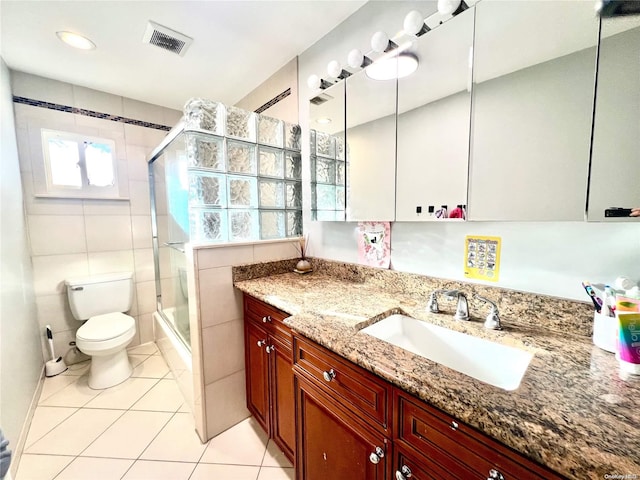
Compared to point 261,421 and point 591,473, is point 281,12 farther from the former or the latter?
point 261,421

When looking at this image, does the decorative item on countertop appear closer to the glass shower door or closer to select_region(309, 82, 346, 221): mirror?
select_region(309, 82, 346, 221): mirror

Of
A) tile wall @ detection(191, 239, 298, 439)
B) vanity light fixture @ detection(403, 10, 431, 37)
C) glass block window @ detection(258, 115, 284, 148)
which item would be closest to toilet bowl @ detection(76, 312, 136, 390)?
tile wall @ detection(191, 239, 298, 439)

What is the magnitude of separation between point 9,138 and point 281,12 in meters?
1.98

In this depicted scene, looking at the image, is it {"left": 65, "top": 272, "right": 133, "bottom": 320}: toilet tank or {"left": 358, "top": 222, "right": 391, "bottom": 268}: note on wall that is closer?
{"left": 358, "top": 222, "right": 391, "bottom": 268}: note on wall

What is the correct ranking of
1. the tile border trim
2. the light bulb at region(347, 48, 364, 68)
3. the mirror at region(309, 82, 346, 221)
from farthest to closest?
the tile border trim → the mirror at region(309, 82, 346, 221) → the light bulb at region(347, 48, 364, 68)

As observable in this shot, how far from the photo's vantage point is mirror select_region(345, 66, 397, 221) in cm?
121

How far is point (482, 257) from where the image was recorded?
101cm

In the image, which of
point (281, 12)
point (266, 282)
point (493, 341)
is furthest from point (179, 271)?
point (493, 341)

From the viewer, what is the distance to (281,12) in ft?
4.47

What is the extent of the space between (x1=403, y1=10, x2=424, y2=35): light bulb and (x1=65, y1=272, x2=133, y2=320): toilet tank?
2.69 meters

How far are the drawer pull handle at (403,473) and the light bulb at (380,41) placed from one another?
1504 millimetres

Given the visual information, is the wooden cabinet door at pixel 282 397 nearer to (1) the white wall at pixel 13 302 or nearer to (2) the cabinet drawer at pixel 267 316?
(2) the cabinet drawer at pixel 267 316

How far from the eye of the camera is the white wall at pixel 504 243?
0.77 metres

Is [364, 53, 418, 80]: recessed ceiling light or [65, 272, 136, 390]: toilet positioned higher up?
[364, 53, 418, 80]: recessed ceiling light
